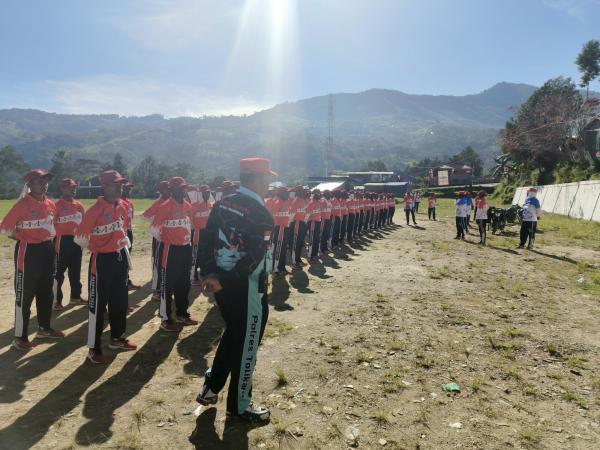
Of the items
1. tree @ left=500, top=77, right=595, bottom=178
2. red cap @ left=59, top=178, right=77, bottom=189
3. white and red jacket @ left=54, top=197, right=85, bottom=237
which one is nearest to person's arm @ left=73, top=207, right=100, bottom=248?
red cap @ left=59, top=178, right=77, bottom=189

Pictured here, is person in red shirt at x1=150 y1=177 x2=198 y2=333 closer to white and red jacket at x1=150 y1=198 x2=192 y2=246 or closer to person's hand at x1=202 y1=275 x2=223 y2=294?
white and red jacket at x1=150 y1=198 x2=192 y2=246

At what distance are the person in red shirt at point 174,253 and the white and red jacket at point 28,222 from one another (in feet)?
5.27

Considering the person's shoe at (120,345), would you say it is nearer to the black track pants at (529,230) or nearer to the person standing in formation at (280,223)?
the person standing in formation at (280,223)

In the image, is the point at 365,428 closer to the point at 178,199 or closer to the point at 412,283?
the point at 178,199

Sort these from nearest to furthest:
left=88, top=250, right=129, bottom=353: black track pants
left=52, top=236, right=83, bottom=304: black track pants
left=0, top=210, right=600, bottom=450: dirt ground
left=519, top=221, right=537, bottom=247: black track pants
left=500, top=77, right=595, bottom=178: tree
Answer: left=0, top=210, right=600, bottom=450: dirt ground
left=88, top=250, right=129, bottom=353: black track pants
left=52, top=236, right=83, bottom=304: black track pants
left=519, top=221, right=537, bottom=247: black track pants
left=500, top=77, right=595, bottom=178: tree

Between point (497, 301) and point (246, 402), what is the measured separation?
20.9ft

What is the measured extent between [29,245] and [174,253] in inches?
79.8

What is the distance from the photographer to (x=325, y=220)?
14180mm

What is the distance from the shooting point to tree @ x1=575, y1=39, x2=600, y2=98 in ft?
143

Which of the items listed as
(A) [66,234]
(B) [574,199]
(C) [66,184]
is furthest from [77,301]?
(B) [574,199]

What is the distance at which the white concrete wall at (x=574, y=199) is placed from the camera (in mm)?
23859

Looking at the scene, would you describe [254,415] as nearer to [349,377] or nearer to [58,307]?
[349,377]

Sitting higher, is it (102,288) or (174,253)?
(174,253)

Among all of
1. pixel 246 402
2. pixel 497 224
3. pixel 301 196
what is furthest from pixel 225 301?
pixel 497 224
